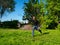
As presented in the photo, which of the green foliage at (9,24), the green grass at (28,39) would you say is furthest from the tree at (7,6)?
the green grass at (28,39)

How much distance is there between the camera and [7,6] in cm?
5569

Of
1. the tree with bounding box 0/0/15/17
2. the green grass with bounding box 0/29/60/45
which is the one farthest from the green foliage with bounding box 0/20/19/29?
the green grass with bounding box 0/29/60/45

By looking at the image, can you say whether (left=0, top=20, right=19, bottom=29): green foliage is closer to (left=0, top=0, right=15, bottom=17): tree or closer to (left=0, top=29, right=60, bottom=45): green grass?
(left=0, top=0, right=15, bottom=17): tree

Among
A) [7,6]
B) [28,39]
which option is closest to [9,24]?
[7,6]

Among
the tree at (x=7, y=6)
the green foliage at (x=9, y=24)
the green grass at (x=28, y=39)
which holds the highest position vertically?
the tree at (x=7, y=6)

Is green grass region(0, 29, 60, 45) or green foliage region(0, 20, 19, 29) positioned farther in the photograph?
green foliage region(0, 20, 19, 29)

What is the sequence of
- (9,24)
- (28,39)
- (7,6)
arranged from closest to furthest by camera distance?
(28,39) < (9,24) < (7,6)

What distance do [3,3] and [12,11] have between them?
7888mm

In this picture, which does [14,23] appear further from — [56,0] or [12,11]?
[56,0]

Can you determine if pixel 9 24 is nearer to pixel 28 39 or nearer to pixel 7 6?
pixel 7 6

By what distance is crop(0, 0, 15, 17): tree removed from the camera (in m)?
52.7

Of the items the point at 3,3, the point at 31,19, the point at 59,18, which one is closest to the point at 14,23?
the point at 3,3

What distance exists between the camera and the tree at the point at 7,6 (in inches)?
2076

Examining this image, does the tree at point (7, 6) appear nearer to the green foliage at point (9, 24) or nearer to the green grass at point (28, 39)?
the green foliage at point (9, 24)
